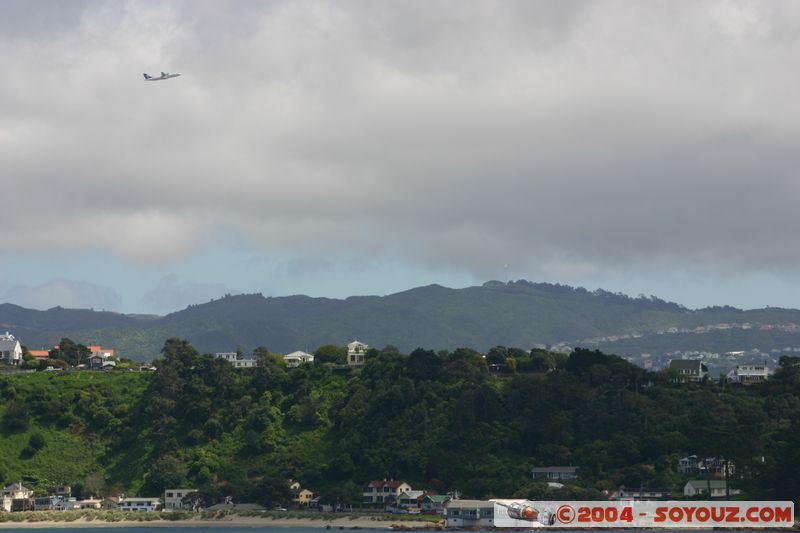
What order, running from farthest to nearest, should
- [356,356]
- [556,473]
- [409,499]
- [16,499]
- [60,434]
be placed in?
[356,356]
[60,434]
[16,499]
[556,473]
[409,499]

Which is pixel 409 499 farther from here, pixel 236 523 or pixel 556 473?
pixel 236 523

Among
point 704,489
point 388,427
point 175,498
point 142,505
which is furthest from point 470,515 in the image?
point 142,505

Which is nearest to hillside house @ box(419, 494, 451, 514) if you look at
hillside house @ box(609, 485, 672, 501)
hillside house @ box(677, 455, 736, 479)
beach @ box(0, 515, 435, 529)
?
beach @ box(0, 515, 435, 529)

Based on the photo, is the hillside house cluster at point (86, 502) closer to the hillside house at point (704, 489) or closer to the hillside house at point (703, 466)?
the hillside house at point (703, 466)

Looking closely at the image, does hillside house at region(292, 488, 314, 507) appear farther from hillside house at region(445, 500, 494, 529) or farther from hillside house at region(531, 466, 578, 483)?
hillside house at region(531, 466, 578, 483)

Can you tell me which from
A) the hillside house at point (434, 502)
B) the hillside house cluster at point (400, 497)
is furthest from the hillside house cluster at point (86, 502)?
the hillside house at point (434, 502)

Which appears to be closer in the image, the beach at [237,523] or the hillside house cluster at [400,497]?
the beach at [237,523]
